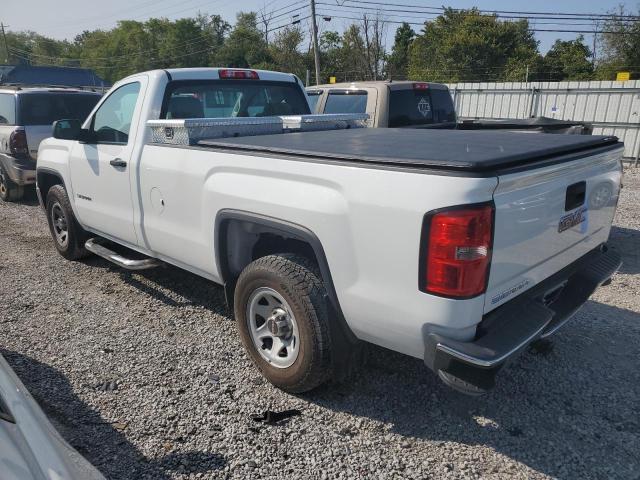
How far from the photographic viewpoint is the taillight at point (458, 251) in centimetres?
218

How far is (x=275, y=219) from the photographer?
2898 mm

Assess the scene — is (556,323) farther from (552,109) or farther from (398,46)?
(398,46)

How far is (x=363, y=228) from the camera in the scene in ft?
8.07

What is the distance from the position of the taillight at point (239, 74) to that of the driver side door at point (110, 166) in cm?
70

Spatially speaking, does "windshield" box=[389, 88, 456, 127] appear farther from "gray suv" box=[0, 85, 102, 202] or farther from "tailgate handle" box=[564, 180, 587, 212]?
"gray suv" box=[0, 85, 102, 202]

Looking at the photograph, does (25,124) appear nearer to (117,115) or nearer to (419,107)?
(117,115)

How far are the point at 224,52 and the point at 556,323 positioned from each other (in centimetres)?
6423

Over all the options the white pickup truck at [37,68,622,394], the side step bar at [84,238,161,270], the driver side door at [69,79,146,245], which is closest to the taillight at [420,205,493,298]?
the white pickup truck at [37,68,622,394]

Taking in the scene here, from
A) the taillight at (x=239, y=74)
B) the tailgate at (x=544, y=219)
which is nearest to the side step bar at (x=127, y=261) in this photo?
the taillight at (x=239, y=74)

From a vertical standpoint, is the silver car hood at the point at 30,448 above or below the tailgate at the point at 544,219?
below

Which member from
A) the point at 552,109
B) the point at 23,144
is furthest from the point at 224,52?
the point at 23,144

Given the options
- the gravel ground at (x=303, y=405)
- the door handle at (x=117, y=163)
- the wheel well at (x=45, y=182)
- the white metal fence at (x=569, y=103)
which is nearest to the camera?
the gravel ground at (x=303, y=405)

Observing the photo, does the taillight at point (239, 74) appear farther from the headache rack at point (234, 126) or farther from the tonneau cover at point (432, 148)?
the tonneau cover at point (432, 148)

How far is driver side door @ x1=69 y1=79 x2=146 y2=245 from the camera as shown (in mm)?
4168
